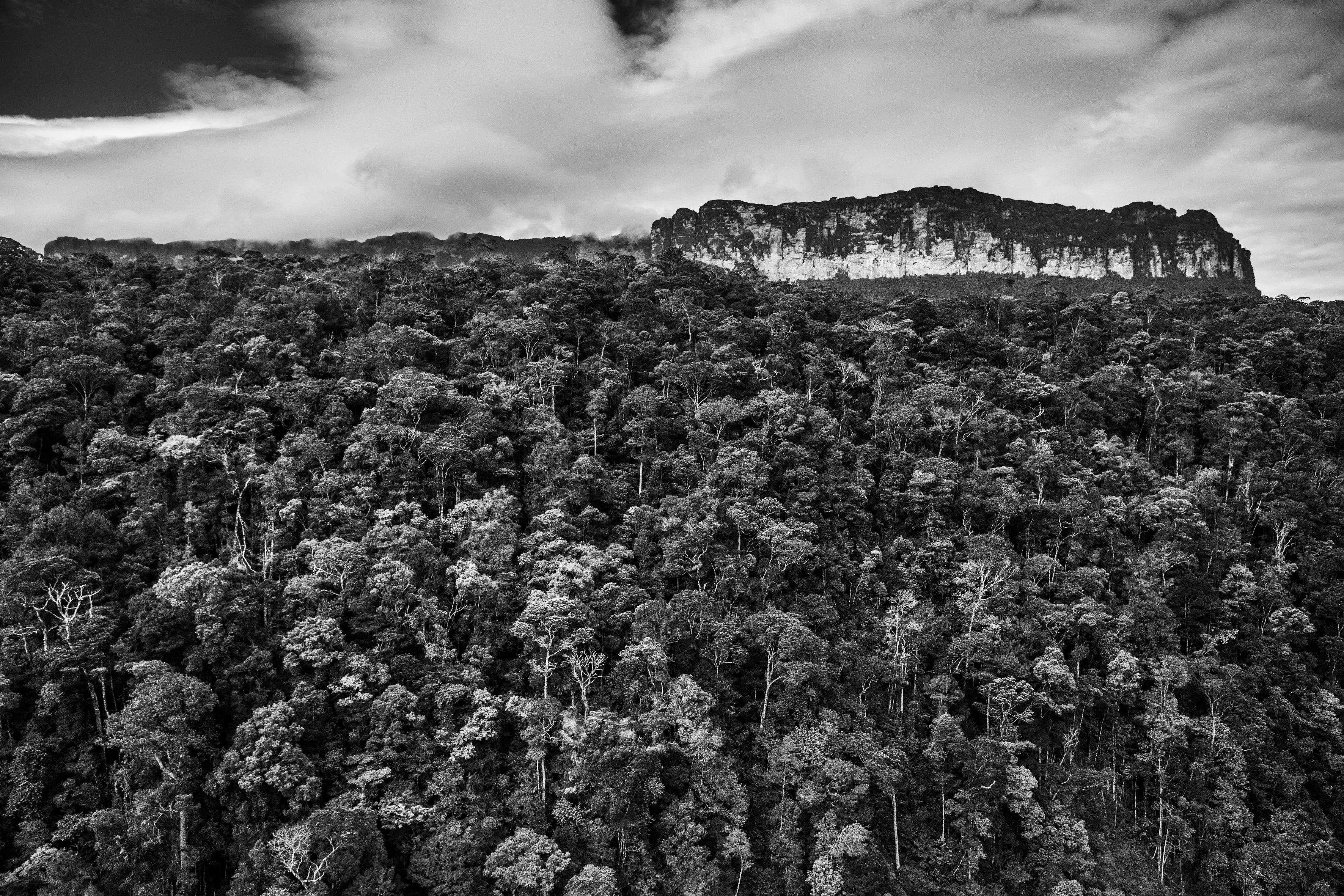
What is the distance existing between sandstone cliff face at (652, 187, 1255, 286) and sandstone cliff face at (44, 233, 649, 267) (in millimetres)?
13953

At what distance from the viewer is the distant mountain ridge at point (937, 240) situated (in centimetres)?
8962

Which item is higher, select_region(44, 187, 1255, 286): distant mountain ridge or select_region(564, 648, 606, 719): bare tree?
select_region(44, 187, 1255, 286): distant mountain ridge

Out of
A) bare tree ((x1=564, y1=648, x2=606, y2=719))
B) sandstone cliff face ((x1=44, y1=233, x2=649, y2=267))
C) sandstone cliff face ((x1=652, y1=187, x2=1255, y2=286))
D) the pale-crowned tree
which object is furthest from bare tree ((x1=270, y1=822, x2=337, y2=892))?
sandstone cliff face ((x1=652, y1=187, x2=1255, y2=286))

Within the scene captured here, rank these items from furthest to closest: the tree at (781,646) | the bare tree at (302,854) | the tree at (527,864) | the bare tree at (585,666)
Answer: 1. the tree at (781,646)
2. the bare tree at (585,666)
3. the tree at (527,864)
4. the bare tree at (302,854)

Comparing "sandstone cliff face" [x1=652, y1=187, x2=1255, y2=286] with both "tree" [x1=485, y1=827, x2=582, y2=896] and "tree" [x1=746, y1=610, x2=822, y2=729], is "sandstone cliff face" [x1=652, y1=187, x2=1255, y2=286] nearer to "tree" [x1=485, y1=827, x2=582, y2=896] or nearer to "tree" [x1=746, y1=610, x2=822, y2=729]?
"tree" [x1=746, y1=610, x2=822, y2=729]

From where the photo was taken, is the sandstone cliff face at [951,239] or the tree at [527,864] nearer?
the tree at [527,864]

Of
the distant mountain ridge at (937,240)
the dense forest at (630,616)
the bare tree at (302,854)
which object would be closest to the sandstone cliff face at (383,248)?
the distant mountain ridge at (937,240)

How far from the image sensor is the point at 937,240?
9356 cm

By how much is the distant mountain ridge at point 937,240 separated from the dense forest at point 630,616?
161 feet

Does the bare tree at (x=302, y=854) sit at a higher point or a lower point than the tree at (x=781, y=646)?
lower

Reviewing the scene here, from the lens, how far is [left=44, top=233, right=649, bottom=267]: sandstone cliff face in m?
73.9

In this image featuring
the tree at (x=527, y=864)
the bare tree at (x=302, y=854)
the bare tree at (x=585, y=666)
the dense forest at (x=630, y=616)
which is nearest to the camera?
the bare tree at (x=302, y=854)

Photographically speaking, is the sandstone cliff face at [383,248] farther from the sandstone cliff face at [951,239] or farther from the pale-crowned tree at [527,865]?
the pale-crowned tree at [527,865]


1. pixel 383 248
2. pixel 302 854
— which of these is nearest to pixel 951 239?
pixel 383 248
